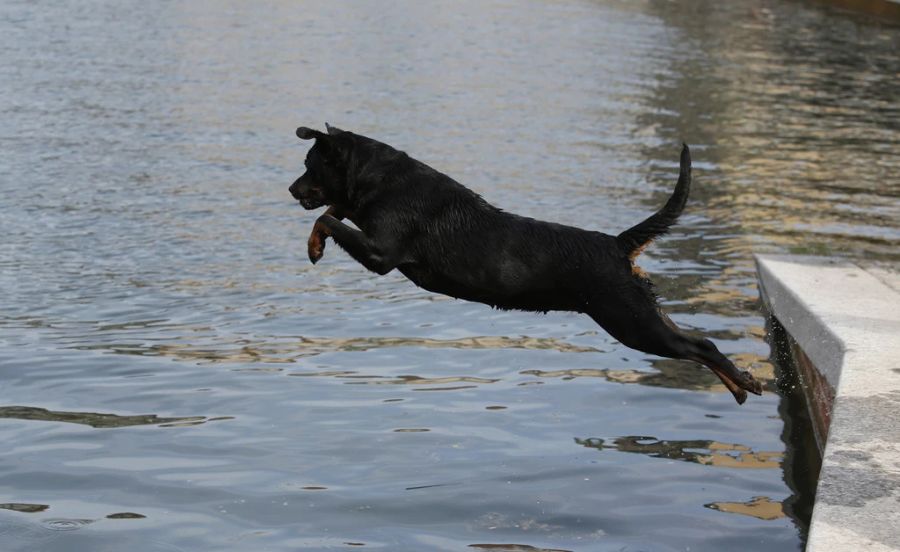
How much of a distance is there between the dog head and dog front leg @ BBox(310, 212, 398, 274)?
335 millimetres

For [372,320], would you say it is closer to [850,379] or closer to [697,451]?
[697,451]

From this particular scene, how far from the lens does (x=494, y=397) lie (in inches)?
377

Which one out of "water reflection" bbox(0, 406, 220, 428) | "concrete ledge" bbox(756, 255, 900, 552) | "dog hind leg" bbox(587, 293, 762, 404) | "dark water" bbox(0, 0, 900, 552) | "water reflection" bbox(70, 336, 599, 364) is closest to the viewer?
"concrete ledge" bbox(756, 255, 900, 552)

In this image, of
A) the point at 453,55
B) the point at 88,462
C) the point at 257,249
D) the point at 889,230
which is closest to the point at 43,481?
the point at 88,462

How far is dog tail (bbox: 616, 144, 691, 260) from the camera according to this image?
6973mm

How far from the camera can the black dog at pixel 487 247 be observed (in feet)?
22.6

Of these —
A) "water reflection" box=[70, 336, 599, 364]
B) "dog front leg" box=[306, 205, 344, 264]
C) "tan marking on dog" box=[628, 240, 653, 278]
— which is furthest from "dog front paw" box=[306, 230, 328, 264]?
"water reflection" box=[70, 336, 599, 364]

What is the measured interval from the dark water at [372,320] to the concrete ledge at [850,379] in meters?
0.54

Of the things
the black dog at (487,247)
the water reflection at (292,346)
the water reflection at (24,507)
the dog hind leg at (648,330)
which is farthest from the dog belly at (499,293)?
the water reflection at (292,346)

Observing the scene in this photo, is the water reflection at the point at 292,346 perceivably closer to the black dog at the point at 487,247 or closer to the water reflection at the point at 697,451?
the water reflection at the point at 697,451

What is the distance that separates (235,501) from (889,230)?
32.2 ft

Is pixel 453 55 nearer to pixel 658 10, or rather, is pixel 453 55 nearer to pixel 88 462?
pixel 658 10

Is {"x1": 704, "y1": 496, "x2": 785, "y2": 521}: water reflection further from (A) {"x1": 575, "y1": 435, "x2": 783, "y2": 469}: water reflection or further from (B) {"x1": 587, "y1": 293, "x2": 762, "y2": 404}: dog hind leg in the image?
(B) {"x1": 587, "y1": 293, "x2": 762, "y2": 404}: dog hind leg

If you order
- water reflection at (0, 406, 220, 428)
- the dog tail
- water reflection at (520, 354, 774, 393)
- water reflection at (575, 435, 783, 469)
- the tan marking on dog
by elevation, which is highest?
the dog tail
